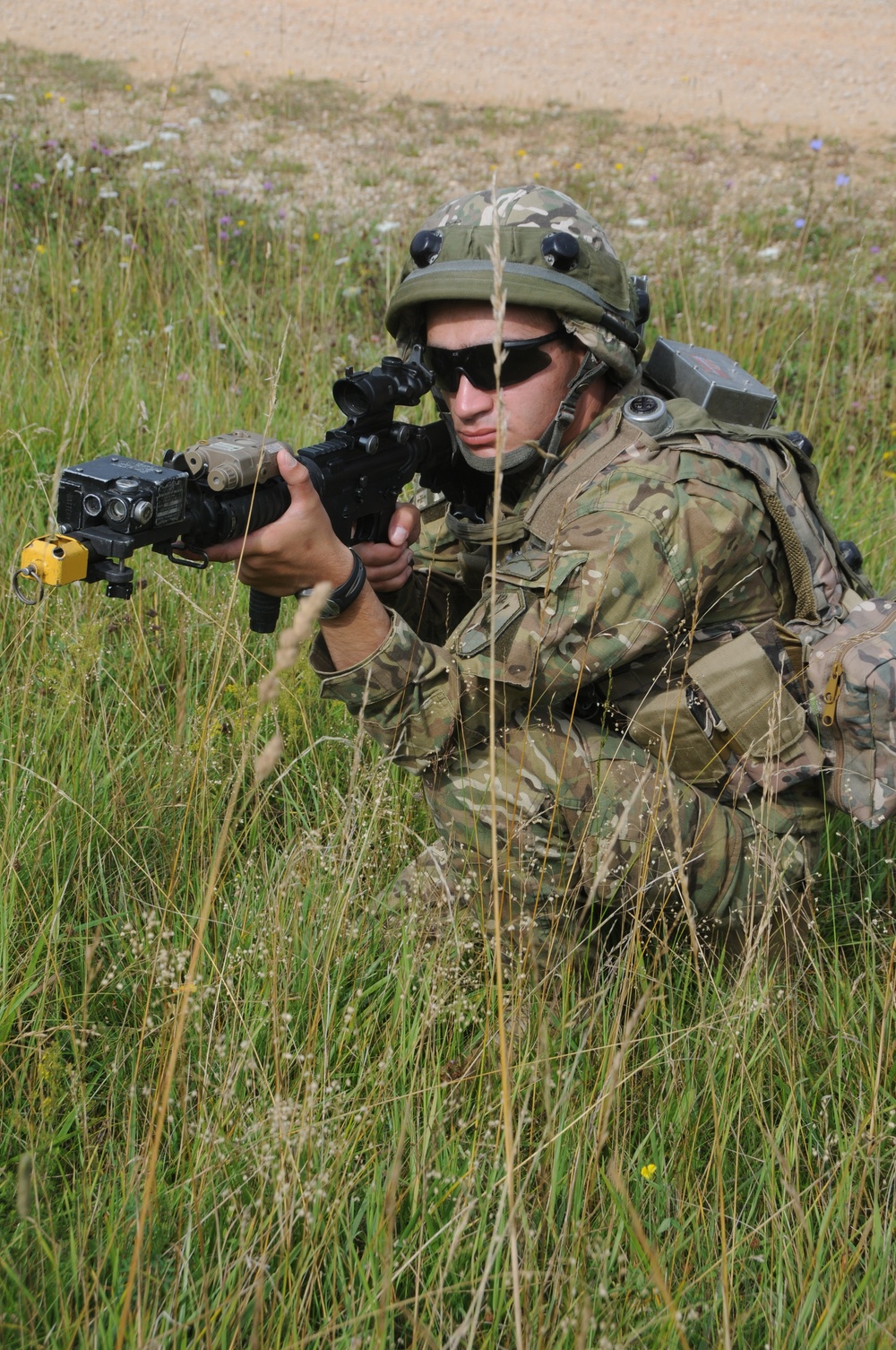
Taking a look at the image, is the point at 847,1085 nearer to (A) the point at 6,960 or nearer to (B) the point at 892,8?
(A) the point at 6,960

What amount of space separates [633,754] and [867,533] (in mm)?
1996

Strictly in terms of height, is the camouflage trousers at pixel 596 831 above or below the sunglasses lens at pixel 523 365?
below

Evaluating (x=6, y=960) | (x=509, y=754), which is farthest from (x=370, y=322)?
(x=6, y=960)

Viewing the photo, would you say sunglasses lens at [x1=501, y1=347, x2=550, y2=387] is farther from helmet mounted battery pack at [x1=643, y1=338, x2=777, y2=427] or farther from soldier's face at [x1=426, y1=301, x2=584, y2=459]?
helmet mounted battery pack at [x1=643, y1=338, x2=777, y2=427]

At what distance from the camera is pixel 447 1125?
208 cm

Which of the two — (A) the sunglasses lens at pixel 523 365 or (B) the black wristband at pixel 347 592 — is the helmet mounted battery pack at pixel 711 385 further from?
(B) the black wristband at pixel 347 592

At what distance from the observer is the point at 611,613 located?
2.46m

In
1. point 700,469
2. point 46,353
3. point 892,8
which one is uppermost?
point 892,8

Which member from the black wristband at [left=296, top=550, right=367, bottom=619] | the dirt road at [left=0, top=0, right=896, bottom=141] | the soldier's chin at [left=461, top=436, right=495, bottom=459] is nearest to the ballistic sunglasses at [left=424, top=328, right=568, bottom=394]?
the soldier's chin at [left=461, top=436, right=495, bottom=459]

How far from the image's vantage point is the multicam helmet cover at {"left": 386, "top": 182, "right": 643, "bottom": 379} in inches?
103

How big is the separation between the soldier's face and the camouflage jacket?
119 mm

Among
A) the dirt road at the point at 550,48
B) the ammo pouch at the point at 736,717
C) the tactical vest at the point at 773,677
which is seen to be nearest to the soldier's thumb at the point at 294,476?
the tactical vest at the point at 773,677

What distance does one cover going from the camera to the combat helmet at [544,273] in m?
2.63

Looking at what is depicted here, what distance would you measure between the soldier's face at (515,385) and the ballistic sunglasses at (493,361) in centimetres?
1
